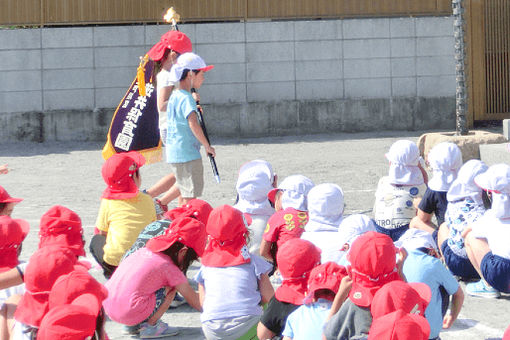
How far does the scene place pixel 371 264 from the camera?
4.19m

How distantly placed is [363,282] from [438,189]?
8.71 feet

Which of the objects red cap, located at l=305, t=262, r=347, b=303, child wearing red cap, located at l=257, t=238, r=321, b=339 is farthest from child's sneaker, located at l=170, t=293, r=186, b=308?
red cap, located at l=305, t=262, r=347, b=303

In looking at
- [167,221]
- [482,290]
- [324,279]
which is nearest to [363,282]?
[324,279]

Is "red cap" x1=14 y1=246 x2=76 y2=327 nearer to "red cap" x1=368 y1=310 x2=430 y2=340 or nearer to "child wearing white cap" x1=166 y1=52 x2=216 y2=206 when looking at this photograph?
"red cap" x1=368 y1=310 x2=430 y2=340

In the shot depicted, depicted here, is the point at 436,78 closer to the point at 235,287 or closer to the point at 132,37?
the point at 132,37

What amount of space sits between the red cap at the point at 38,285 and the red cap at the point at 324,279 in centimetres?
109

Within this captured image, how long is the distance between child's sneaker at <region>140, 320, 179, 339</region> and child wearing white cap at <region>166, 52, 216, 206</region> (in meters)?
2.18

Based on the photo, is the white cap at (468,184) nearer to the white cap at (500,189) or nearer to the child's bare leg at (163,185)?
the white cap at (500,189)

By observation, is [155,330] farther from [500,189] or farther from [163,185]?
[163,185]

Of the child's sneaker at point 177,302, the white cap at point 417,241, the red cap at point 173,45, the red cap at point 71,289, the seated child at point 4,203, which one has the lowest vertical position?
the child's sneaker at point 177,302

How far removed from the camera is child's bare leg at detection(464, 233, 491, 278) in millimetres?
5938

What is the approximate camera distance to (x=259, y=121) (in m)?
13.8

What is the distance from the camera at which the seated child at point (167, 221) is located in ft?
18.4

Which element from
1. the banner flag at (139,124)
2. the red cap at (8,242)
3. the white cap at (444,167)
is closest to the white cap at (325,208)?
the white cap at (444,167)
